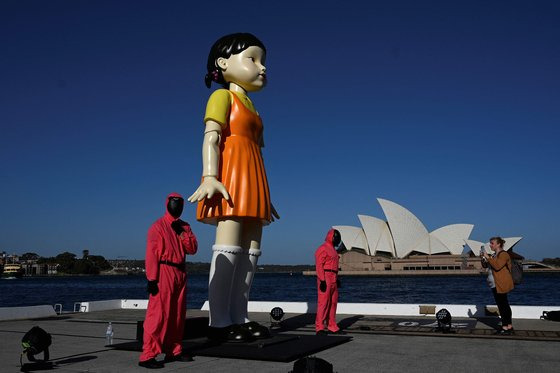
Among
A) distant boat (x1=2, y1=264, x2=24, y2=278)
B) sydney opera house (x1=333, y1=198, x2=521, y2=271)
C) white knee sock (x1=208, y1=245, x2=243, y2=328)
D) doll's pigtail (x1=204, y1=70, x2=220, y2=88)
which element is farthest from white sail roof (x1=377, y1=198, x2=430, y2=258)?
distant boat (x1=2, y1=264, x2=24, y2=278)

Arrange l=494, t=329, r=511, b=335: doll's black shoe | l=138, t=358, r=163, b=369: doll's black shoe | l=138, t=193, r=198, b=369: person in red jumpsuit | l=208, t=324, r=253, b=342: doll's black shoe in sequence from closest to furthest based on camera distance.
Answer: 1. l=138, t=358, r=163, b=369: doll's black shoe
2. l=138, t=193, r=198, b=369: person in red jumpsuit
3. l=208, t=324, r=253, b=342: doll's black shoe
4. l=494, t=329, r=511, b=335: doll's black shoe

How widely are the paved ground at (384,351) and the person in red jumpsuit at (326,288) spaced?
14.6 inches

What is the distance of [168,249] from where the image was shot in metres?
4.74

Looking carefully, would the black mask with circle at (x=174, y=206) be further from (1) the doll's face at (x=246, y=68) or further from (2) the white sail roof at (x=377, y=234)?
(2) the white sail roof at (x=377, y=234)

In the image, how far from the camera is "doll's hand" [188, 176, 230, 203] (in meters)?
5.48

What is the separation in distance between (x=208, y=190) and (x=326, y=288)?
9.01 ft

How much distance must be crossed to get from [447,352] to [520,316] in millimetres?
4980

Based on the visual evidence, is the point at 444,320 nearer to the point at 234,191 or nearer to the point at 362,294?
the point at 234,191

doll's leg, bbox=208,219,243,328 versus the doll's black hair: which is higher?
the doll's black hair

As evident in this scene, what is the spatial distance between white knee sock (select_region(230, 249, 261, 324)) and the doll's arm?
0.93m

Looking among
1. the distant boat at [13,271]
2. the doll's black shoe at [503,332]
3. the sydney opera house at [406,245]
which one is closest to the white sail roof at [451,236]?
the sydney opera house at [406,245]

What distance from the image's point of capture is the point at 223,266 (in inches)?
229

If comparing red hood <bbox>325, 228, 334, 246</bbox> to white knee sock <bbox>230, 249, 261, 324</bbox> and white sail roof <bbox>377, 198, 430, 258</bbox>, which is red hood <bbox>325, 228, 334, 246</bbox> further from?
white sail roof <bbox>377, 198, 430, 258</bbox>

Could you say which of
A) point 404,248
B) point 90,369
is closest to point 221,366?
point 90,369
